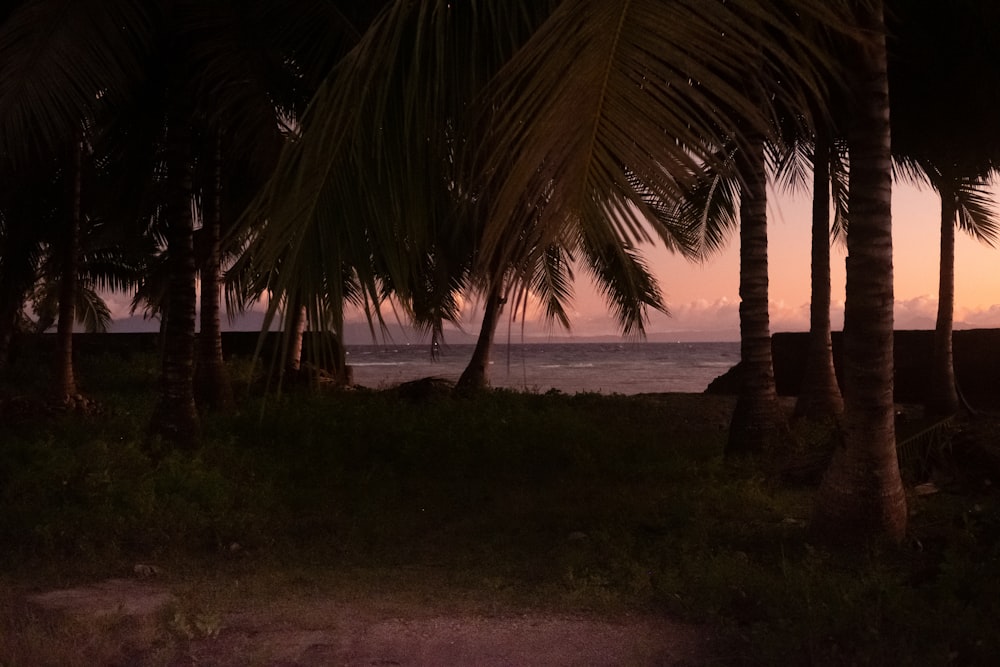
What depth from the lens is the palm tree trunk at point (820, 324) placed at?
40.0ft

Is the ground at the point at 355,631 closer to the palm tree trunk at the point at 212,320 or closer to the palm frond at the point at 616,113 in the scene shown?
the palm frond at the point at 616,113

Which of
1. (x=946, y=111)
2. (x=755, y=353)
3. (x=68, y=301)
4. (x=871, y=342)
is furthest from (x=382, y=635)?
(x=68, y=301)

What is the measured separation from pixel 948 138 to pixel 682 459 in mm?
4920

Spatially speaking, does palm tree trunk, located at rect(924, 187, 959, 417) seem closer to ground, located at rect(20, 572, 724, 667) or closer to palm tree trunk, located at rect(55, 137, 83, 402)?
ground, located at rect(20, 572, 724, 667)

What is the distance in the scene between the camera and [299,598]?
595 centimetres

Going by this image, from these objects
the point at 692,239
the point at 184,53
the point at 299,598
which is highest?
the point at 184,53

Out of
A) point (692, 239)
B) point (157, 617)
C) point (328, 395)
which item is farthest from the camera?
point (692, 239)

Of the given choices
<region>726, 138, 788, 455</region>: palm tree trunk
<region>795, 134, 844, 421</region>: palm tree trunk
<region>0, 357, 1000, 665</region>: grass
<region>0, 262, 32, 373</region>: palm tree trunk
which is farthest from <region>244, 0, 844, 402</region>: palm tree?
<region>0, 262, 32, 373</region>: palm tree trunk

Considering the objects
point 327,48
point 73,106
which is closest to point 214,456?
point 73,106

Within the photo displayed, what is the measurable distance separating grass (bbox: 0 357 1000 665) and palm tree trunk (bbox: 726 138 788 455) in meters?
0.70

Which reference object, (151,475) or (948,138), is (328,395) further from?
(948,138)

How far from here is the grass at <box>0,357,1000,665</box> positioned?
517cm

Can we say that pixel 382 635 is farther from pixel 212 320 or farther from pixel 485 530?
pixel 212 320

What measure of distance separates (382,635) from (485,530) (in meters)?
2.95
